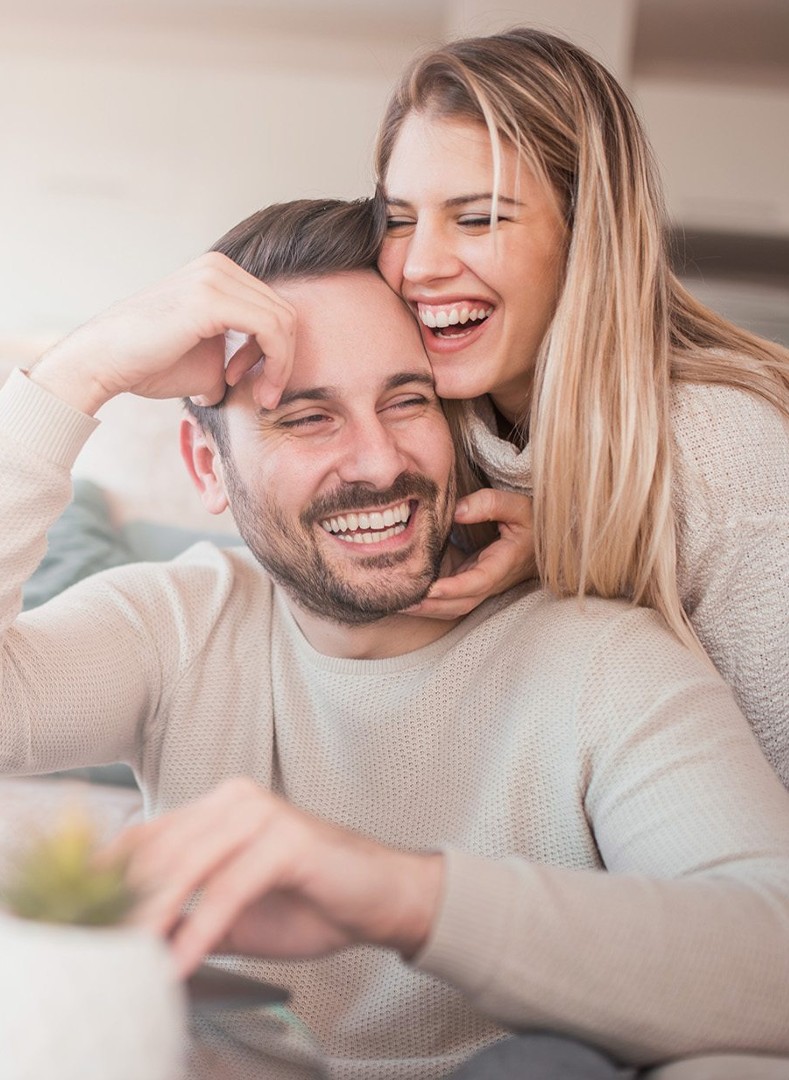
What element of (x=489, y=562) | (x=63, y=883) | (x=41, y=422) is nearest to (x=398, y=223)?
(x=489, y=562)

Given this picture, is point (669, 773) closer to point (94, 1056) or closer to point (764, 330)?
point (94, 1056)

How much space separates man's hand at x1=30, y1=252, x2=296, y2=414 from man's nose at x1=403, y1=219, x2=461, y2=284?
0.25m

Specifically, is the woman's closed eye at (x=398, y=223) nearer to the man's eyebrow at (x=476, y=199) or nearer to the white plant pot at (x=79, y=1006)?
the man's eyebrow at (x=476, y=199)

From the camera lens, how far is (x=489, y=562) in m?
1.49

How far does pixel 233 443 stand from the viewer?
4.99 ft

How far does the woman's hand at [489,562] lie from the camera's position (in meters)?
1.44

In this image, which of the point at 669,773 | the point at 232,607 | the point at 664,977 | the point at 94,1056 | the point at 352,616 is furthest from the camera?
the point at 232,607

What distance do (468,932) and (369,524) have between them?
71 centimetres

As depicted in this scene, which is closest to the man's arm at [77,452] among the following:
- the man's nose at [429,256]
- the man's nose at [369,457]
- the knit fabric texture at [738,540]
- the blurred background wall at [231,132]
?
the man's nose at [369,457]

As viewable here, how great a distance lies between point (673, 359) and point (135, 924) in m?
1.16

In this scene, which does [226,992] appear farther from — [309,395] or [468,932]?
[309,395]

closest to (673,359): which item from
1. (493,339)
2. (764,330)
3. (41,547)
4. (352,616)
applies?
(493,339)

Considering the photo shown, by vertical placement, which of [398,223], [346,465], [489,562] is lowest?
[489,562]

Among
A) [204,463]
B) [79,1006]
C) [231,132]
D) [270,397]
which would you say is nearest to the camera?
[79,1006]
